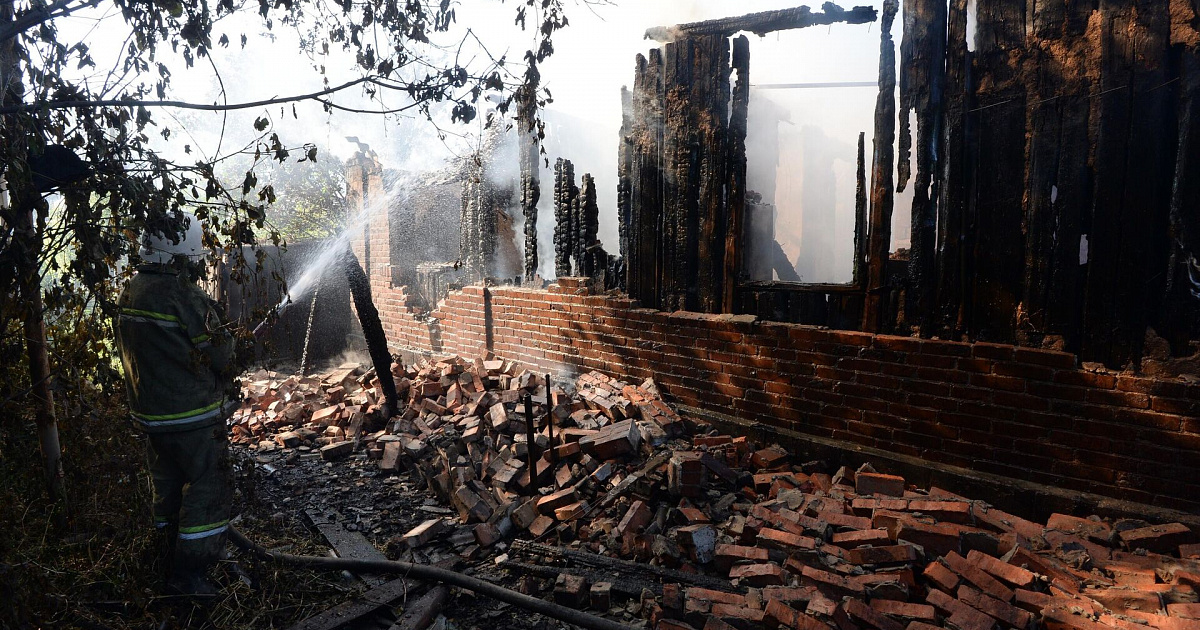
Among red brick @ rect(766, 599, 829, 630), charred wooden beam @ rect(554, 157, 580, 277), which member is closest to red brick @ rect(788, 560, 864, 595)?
red brick @ rect(766, 599, 829, 630)

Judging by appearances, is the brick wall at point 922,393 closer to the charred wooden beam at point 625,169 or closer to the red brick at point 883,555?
the charred wooden beam at point 625,169

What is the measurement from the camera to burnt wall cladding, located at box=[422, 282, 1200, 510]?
3559 mm

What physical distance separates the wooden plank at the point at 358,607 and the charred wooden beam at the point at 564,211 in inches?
158

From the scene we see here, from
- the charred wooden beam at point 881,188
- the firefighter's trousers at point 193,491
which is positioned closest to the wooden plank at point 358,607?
the firefighter's trousers at point 193,491

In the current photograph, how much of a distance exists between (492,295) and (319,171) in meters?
15.1

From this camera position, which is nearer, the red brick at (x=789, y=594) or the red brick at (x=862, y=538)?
the red brick at (x=789, y=594)

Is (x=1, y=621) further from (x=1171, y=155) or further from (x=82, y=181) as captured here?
(x=1171, y=155)

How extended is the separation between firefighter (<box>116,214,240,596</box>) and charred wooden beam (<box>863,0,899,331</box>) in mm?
4210

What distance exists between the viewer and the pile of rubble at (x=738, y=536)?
3.17m

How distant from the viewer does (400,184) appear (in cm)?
1279

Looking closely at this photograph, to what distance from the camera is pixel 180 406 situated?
3.54m

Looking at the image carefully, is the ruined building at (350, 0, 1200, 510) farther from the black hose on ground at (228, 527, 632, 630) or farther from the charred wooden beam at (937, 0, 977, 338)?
the black hose on ground at (228, 527, 632, 630)

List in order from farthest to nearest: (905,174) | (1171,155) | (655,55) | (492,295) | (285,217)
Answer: (285,217) < (492,295) < (655,55) < (905,174) < (1171,155)

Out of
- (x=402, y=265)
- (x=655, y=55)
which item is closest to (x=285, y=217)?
(x=402, y=265)
